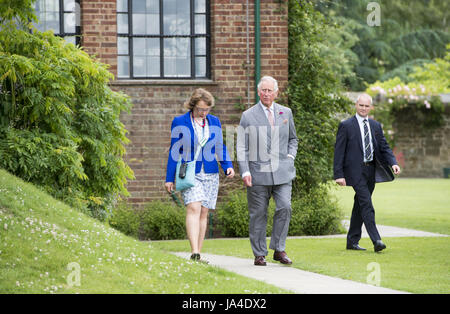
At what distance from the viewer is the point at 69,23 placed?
13617 mm

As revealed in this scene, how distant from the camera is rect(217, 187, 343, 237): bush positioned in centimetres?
1319

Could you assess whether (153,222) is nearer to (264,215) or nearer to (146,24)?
(146,24)

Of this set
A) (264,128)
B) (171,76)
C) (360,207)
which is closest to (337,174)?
(360,207)

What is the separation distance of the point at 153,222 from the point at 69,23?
3.70 metres

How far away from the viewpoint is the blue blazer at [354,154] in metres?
10.5

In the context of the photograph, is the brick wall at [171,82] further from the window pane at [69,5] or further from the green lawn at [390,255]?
the green lawn at [390,255]

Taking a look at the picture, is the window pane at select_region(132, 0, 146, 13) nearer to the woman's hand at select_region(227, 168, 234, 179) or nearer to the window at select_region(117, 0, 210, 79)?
the window at select_region(117, 0, 210, 79)

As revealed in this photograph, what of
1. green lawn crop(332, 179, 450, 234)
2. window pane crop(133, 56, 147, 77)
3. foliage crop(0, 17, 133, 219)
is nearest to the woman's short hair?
foliage crop(0, 17, 133, 219)

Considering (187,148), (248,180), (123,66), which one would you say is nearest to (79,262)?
(187,148)

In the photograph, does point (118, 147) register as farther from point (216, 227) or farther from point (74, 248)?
point (74, 248)

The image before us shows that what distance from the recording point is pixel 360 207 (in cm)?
1044

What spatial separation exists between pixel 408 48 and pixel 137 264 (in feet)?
152

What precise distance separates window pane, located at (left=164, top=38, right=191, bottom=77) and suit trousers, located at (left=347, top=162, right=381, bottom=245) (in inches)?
179

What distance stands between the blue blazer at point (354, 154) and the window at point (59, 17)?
534 centimetres
